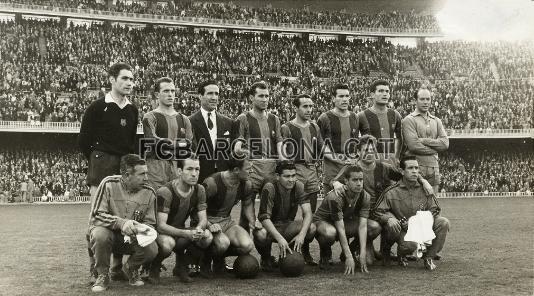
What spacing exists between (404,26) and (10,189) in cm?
2737

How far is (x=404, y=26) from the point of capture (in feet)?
128

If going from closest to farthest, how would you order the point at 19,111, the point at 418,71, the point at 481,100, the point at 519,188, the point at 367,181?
the point at 367,181 → the point at 19,111 → the point at 519,188 → the point at 481,100 → the point at 418,71

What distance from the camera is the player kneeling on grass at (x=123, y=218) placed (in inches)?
232

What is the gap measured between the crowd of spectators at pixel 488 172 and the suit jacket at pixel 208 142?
927 inches

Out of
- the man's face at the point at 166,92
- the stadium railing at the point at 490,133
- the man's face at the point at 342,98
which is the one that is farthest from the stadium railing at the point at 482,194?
the man's face at the point at 166,92

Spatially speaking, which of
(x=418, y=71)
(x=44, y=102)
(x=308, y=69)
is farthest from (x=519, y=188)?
(x=44, y=102)

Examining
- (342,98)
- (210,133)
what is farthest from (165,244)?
(342,98)

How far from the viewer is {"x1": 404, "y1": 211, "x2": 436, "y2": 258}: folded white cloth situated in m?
6.96

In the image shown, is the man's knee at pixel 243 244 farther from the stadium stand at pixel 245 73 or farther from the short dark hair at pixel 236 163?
the stadium stand at pixel 245 73

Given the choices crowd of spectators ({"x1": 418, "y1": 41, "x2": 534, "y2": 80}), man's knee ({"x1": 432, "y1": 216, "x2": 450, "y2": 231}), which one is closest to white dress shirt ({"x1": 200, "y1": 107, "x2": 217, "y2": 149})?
man's knee ({"x1": 432, "y1": 216, "x2": 450, "y2": 231})

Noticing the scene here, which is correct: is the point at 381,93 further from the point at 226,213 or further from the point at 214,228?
the point at 214,228

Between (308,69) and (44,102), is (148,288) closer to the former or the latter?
(44,102)

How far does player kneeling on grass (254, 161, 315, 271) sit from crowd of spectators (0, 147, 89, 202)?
65.1ft

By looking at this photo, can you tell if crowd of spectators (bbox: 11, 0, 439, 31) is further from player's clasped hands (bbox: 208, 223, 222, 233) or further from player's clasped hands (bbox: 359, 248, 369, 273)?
player's clasped hands (bbox: 359, 248, 369, 273)
